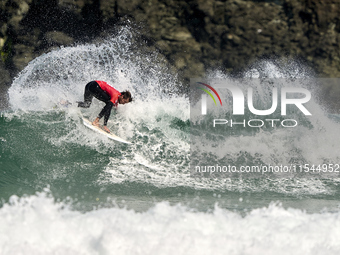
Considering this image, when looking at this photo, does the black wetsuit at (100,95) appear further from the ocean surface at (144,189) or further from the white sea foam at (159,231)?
the white sea foam at (159,231)

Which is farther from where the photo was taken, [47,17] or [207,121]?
[47,17]

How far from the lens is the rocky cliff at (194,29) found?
11625 millimetres

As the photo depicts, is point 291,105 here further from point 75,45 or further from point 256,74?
point 75,45

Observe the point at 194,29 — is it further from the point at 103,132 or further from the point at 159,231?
the point at 159,231

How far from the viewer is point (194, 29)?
40.3ft

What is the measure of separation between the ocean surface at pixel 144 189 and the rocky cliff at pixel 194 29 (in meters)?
4.22

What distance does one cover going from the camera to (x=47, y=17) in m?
11.7

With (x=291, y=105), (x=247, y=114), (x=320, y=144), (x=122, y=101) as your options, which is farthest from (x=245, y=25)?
(x=122, y=101)

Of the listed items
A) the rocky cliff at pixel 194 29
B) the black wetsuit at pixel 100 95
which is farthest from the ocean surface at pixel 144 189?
the rocky cliff at pixel 194 29

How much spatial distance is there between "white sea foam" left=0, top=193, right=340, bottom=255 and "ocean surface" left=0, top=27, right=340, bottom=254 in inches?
0.4

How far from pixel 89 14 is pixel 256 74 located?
6.62 meters

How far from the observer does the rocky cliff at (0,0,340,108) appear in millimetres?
11625

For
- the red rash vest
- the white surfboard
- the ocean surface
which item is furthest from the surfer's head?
the ocean surface

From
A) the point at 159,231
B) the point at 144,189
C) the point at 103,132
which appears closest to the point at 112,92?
the point at 103,132
